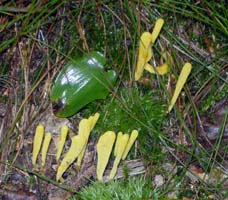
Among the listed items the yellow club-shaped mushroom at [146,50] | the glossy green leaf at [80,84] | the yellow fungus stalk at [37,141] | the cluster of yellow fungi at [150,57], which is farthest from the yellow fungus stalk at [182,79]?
the yellow fungus stalk at [37,141]

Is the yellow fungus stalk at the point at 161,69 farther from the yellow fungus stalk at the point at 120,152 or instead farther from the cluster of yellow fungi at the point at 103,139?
the yellow fungus stalk at the point at 120,152

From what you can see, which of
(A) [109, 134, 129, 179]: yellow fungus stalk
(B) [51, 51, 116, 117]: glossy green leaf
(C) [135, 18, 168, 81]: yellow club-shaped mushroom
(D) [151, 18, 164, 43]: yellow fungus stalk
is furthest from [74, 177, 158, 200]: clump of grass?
(D) [151, 18, 164, 43]: yellow fungus stalk

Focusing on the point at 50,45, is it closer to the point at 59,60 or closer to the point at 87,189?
the point at 59,60

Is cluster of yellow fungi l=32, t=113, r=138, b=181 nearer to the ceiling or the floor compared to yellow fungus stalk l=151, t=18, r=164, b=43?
nearer to the floor

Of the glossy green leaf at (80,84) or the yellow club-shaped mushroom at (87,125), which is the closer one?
the yellow club-shaped mushroom at (87,125)

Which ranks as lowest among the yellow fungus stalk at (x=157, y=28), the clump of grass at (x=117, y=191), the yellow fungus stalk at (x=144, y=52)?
the clump of grass at (x=117, y=191)

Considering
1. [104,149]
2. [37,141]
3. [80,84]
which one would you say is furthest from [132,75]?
[37,141]

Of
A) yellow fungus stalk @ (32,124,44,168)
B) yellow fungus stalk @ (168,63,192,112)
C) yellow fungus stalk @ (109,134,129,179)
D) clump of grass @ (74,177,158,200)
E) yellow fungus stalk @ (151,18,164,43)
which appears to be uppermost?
yellow fungus stalk @ (151,18,164,43)

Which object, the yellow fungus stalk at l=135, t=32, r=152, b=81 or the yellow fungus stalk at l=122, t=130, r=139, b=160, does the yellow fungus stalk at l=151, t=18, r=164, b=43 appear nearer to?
the yellow fungus stalk at l=135, t=32, r=152, b=81
